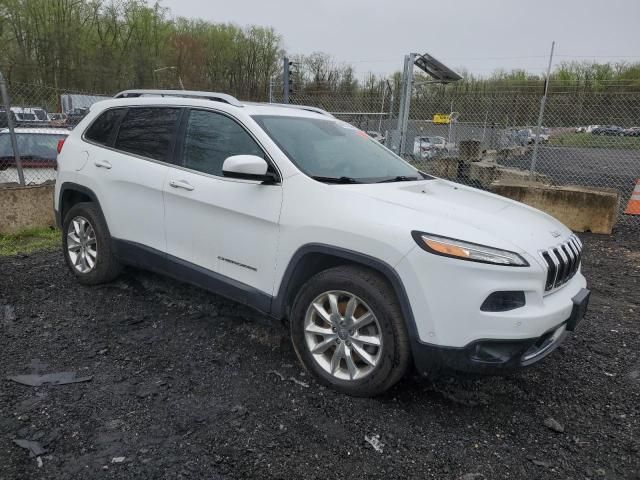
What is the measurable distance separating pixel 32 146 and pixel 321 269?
7376mm

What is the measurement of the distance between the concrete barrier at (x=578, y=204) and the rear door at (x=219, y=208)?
18.4 ft

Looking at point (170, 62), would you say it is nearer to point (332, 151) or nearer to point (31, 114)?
point (31, 114)

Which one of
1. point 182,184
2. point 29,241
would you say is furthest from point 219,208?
point 29,241

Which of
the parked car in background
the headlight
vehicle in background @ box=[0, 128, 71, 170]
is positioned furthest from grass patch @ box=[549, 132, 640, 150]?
the parked car in background

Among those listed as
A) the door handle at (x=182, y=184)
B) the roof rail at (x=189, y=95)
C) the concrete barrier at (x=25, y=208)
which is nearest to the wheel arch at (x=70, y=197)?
the roof rail at (x=189, y=95)

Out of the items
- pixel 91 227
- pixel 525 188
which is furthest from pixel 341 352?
pixel 525 188

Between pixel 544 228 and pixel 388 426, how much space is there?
1556 millimetres

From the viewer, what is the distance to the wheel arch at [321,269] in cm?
265

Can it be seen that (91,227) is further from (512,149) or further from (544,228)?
(512,149)

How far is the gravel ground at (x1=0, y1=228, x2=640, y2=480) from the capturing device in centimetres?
242

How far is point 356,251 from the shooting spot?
2787 millimetres

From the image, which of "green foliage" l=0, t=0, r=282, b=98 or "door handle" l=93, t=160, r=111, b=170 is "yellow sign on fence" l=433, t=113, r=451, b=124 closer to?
"door handle" l=93, t=160, r=111, b=170

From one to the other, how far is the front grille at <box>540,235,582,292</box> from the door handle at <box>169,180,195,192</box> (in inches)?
93.4

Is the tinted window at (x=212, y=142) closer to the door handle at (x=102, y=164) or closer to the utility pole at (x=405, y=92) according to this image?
the door handle at (x=102, y=164)
